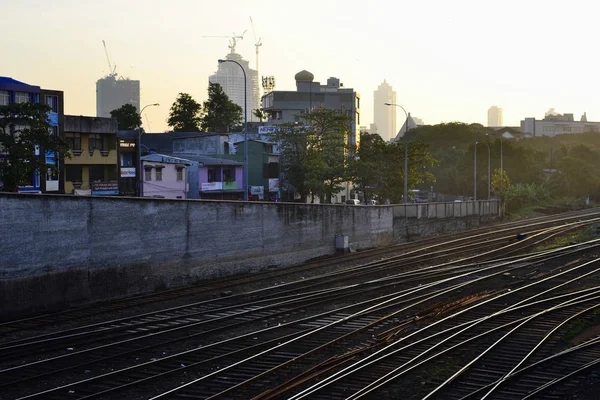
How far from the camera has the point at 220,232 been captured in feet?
96.0

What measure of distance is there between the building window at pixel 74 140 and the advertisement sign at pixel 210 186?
430 inches

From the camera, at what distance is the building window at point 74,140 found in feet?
175

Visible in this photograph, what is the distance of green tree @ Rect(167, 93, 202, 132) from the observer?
96.6 metres

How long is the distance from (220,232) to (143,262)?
447 centimetres

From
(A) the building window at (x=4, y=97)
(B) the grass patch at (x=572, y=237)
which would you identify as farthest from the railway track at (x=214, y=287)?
(A) the building window at (x=4, y=97)

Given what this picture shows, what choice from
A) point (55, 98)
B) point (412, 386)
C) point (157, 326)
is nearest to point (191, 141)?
point (55, 98)

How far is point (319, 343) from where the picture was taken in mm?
17516

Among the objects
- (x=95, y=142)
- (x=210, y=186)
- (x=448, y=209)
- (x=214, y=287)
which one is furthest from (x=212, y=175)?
(x=214, y=287)

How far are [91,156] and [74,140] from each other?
Answer: 5.74 ft

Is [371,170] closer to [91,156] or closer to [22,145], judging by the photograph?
[91,156]

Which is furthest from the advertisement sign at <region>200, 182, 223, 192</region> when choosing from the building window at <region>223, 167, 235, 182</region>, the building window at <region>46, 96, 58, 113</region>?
the building window at <region>46, 96, 58, 113</region>

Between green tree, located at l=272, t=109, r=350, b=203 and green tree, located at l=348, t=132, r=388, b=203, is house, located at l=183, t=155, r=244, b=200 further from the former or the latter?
green tree, located at l=348, t=132, r=388, b=203

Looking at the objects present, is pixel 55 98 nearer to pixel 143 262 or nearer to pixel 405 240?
pixel 405 240

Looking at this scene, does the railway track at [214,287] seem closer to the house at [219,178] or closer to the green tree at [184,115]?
the house at [219,178]
